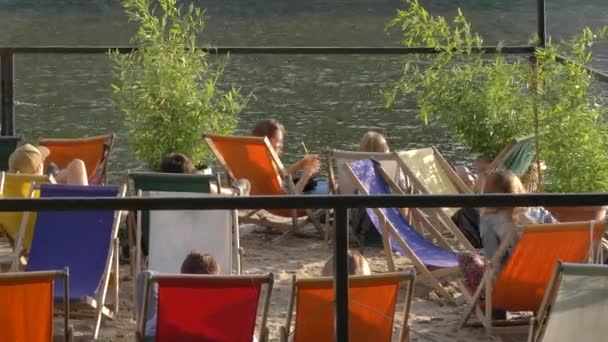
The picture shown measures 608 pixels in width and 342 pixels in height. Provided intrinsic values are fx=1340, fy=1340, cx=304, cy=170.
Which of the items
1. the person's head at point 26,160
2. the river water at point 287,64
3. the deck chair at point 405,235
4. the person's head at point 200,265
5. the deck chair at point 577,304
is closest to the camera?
the deck chair at point 577,304

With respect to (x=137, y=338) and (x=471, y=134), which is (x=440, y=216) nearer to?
(x=471, y=134)

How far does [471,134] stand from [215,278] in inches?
164

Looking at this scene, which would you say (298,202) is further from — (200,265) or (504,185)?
(504,185)

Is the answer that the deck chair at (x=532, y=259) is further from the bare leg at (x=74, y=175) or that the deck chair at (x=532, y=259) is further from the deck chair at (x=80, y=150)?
the deck chair at (x=80, y=150)

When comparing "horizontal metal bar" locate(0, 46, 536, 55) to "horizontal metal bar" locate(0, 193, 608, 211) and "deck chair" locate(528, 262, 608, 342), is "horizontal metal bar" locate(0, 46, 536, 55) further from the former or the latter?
"horizontal metal bar" locate(0, 193, 608, 211)

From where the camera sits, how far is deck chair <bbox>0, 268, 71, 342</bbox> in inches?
166

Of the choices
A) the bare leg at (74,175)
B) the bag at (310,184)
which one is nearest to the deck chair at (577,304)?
the bare leg at (74,175)

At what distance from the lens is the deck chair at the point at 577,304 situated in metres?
4.00

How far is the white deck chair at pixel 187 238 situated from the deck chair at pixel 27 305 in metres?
1.58

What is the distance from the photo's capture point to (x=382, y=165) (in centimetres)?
724

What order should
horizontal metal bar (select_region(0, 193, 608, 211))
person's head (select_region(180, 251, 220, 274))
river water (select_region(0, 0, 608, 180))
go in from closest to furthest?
horizontal metal bar (select_region(0, 193, 608, 211))
person's head (select_region(180, 251, 220, 274))
river water (select_region(0, 0, 608, 180))

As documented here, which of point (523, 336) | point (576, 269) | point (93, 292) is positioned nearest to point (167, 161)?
point (93, 292)

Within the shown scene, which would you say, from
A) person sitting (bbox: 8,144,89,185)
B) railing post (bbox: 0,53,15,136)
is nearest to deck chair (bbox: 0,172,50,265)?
person sitting (bbox: 8,144,89,185)

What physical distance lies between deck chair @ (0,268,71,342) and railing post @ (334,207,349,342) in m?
1.36
